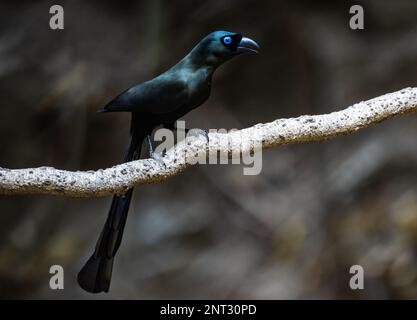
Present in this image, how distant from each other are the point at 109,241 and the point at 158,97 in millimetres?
534

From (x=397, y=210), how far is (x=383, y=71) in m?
0.79

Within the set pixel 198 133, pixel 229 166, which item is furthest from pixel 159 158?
pixel 229 166

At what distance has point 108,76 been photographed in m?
3.59

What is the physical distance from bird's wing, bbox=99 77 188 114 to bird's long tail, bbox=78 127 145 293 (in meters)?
0.14

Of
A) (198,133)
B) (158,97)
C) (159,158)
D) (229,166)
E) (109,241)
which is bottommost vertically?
(109,241)

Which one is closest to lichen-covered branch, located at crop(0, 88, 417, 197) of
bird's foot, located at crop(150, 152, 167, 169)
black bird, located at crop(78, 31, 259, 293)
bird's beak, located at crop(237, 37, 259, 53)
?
bird's foot, located at crop(150, 152, 167, 169)

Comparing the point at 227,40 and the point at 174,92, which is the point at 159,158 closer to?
Result: the point at 174,92

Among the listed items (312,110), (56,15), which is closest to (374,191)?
(312,110)

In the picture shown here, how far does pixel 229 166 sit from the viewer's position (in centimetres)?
378

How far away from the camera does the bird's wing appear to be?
6.87ft

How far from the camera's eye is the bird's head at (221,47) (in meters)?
2.12

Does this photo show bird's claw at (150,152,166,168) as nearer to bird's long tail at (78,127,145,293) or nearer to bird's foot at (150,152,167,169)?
bird's foot at (150,152,167,169)

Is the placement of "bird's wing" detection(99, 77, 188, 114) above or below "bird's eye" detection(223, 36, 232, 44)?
below

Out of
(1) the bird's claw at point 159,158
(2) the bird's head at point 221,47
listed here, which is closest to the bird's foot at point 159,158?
(1) the bird's claw at point 159,158
